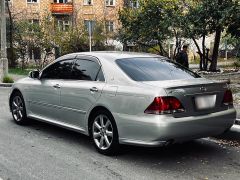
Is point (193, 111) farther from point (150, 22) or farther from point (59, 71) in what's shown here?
point (150, 22)

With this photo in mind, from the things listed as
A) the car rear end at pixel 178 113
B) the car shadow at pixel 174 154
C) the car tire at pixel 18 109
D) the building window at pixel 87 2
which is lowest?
the car shadow at pixel 174 154

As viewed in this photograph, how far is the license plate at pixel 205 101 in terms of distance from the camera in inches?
229

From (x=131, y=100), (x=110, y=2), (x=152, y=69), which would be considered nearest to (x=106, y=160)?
(x=131, y=100)

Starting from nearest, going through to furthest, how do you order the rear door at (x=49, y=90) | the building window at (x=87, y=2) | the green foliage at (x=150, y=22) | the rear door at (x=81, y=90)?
the rear door at (x=81, y=90), the rear door at (x=49, y=90), the green foliage at (x=150, y=22), the building window at (x=87, y=2)

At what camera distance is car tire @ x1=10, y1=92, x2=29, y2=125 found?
8414 mm

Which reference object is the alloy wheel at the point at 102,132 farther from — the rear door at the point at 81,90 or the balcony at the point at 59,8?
the balcony at the point at 59,8

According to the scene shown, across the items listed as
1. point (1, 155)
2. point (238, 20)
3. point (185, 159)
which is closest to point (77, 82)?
point (1, 155)

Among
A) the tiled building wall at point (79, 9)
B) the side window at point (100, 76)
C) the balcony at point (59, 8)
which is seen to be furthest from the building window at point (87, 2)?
the side window at point (100, 76)

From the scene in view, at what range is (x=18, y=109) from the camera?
Answer: 8.59m

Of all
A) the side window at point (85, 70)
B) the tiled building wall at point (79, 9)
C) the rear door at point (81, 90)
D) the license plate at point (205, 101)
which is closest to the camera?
the license plate at point (205, 101)

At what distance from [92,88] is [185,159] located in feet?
5.65

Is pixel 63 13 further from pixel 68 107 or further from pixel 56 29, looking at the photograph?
pixel 68 107

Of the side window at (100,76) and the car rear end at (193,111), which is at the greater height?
the side window at (100,76)

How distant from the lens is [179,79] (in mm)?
6328
